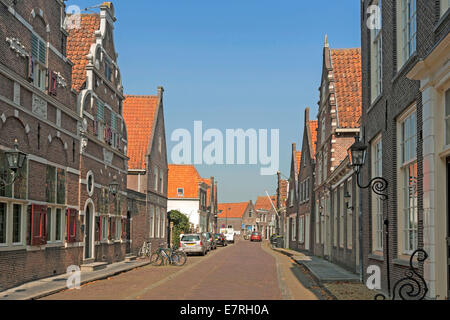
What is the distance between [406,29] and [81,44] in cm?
1681

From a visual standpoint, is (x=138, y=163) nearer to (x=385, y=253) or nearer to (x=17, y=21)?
(x=17, y=21)

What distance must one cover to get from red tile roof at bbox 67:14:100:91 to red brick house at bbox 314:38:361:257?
1202cm

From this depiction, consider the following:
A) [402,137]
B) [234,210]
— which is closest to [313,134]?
[402,137]

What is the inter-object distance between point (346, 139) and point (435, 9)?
18.6 metres

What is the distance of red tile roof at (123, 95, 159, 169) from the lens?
121ft

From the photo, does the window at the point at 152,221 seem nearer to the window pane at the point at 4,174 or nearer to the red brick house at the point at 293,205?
the red brick house at the point at 293,205

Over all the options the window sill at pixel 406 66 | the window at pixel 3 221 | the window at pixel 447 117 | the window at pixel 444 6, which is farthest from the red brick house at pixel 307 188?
the window at pixel 444 6

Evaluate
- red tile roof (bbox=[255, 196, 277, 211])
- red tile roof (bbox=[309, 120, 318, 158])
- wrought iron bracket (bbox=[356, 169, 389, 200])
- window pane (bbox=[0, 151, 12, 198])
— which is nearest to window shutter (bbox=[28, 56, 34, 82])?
window pane (bbox=[0, 151, 12, 198])

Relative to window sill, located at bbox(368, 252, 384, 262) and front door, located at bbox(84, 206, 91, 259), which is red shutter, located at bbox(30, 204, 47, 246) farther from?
window sill, located at bbox(368, 252, 384, 262)

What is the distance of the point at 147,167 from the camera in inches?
1422

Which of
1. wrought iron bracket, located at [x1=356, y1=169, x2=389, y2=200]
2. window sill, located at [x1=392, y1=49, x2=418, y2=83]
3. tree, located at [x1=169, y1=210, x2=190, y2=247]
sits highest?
window sill, located at [x1=392, y1=49, x2=418, y2=83]

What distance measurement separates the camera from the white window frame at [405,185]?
11375 mm
